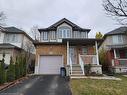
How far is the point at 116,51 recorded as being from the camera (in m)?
22.6

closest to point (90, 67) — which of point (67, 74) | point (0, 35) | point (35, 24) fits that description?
point (67, 74)

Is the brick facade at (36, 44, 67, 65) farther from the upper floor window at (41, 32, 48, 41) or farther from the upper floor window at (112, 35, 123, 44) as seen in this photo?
the upper floor window at (112, 35, 123, 44)

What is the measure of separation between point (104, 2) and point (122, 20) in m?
1.34

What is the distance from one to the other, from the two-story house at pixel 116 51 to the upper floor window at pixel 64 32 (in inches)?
265

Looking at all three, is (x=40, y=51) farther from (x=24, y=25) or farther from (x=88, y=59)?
(x=24, y=25)

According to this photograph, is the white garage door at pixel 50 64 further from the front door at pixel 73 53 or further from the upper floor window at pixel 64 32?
the upper floor window at pixel 64 32

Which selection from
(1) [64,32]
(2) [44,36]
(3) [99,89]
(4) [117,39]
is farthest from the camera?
(4) [117,39]

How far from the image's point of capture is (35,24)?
37.3 meters

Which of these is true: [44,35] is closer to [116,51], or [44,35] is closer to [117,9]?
[116,51]

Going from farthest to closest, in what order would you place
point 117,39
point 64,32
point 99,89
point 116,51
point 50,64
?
1. point 117,39
2. point 64,32
3. point 116,51
4. point 50,64
5. point 99,89

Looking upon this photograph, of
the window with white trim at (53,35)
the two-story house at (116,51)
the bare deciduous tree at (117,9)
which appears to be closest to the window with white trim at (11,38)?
the window with white trim at (53,35)

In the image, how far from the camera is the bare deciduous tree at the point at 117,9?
646cm

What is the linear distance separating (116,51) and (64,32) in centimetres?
846

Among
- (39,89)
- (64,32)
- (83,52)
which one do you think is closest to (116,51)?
(83,52)
